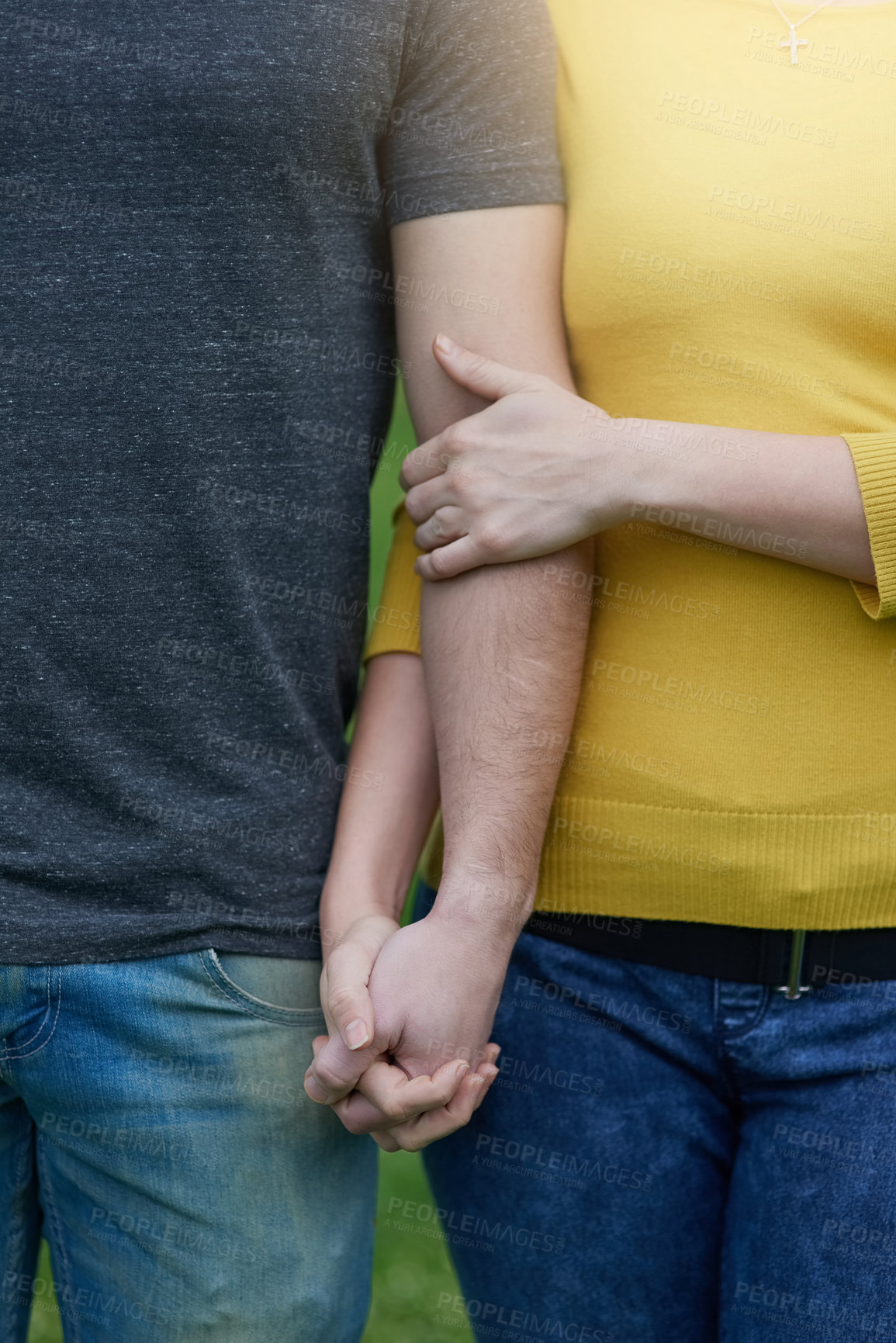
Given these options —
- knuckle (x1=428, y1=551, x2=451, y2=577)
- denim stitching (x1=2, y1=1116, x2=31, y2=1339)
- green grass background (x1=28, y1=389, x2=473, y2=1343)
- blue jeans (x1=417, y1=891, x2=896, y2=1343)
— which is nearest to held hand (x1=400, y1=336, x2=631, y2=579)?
knuckle (x1=428, y1=551, x2=451, y2=577)

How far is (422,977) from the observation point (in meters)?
1.12

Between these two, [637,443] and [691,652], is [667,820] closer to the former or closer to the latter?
[691,652]

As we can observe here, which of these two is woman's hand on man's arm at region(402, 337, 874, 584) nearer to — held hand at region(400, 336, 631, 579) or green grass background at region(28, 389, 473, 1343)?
held hand at region(400, 336, 631, 579)

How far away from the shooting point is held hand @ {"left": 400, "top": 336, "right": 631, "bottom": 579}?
116 centimetres

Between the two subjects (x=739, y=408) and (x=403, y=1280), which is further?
(x=403, y=1280)

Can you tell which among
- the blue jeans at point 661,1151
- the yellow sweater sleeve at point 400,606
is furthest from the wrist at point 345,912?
the yellow sweater sleeve at point 400,606

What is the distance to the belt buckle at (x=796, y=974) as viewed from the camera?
1172mm

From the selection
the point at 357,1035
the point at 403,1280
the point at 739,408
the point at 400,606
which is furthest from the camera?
the point at 403,1280

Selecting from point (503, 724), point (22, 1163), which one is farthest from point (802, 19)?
point (22, 1163)

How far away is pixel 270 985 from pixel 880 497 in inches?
28.5

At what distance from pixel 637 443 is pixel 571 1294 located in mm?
827

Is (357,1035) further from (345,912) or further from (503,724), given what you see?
(503,724)

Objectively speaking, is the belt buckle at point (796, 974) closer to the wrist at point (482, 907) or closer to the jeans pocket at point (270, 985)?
the wrist at point (482, 907)

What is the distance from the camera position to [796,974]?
3.84ft
